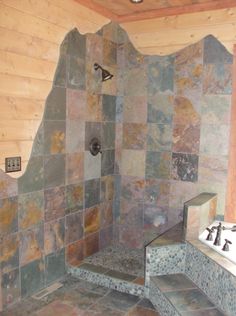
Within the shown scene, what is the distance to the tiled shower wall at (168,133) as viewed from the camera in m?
3.17

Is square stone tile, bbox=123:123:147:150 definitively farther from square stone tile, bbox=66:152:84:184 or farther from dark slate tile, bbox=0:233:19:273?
dark slate tile, bbox=0:233:19:273

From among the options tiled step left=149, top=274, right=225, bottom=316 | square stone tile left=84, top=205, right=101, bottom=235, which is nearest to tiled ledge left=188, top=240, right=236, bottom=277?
tiled step left=149, top=274, right=225, bottom=316

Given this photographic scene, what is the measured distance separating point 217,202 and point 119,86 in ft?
4.98

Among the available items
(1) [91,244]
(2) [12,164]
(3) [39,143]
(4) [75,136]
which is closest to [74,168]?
(4) [75,136]

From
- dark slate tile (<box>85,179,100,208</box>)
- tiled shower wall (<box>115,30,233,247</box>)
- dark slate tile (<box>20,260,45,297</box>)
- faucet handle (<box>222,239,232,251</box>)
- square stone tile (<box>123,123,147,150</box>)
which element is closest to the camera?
faucet handle (<box>222,239,232,251</box>)

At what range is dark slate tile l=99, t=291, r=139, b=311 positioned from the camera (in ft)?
8.73

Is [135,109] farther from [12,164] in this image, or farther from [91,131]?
[12,164]

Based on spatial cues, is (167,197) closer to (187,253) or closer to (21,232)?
(187,253)

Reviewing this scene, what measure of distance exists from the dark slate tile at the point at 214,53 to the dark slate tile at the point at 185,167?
0.89 metres

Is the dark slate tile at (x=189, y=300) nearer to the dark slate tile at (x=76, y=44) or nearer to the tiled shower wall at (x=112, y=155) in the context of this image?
the tiled shower wall at (x=112, y=155)

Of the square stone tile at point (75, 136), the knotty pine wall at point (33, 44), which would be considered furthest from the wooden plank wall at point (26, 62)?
the square stone tile at point (75, 136)

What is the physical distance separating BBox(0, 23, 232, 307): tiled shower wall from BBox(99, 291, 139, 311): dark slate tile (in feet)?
1.71

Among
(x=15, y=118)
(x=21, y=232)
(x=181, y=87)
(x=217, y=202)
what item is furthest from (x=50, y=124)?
(x=217, y=202)

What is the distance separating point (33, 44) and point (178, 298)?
2101 mm
